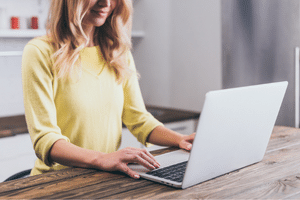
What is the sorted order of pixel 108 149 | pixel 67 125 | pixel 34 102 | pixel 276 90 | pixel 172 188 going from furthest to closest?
pixel 108 149 < pixel 67 125 < pixel 34 102 < pixel 276 90 < pixel 172 188

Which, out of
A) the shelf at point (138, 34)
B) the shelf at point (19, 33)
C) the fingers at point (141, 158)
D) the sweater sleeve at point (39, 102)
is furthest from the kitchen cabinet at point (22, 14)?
the fingers at point (141, 158)

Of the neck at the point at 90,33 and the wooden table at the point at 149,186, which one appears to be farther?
the neck at the point at 90,33

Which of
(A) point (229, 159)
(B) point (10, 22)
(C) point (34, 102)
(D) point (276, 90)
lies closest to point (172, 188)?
(A) point (229, 159)

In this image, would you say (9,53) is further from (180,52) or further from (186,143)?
(186,143)

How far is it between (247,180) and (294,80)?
1.39 metres

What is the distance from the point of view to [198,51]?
2619 millimetres

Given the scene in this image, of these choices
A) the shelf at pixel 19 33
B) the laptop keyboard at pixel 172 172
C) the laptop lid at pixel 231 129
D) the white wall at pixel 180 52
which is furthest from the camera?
the white wall at pixel 180 52

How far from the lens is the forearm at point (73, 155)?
1.04 meters

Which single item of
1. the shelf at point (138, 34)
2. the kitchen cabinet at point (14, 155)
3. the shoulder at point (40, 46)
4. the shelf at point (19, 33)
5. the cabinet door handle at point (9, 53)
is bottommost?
the kitchen cabinet at point (14, 155)

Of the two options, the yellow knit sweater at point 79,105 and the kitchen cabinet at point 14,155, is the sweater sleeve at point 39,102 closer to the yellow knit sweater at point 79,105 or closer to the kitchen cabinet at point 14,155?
the yellow knit sweater at point 79,105

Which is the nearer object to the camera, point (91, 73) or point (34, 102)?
point (34, 102)

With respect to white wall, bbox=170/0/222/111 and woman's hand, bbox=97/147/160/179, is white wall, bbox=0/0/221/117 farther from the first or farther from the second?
woman's hand, bbox=97/147/160/179

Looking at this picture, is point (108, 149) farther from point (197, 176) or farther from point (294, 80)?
point (294, 80)

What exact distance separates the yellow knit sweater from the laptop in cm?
34
